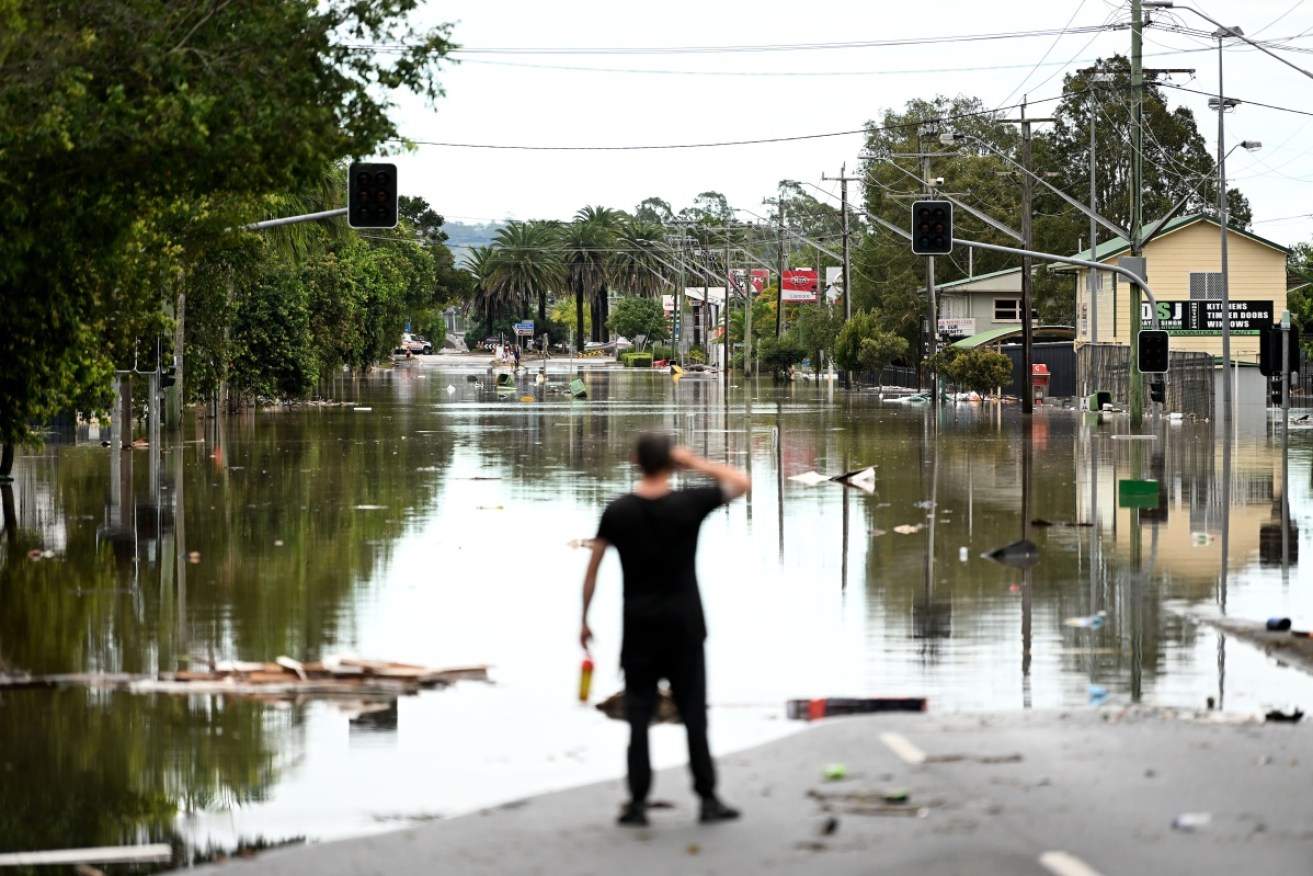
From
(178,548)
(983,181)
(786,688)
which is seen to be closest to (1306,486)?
(178,548)

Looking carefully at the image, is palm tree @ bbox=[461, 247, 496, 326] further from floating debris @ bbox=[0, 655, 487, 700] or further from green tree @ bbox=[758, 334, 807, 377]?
floating debris @ bbox=[0, 655, 487, 700]

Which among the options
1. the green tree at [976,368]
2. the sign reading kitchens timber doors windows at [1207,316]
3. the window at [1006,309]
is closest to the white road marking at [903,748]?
the sign reading kitchens timber doors windows at [1207,316]

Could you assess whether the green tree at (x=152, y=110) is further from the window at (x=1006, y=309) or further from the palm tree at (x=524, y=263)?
the palm tree at (x=524, y=263)

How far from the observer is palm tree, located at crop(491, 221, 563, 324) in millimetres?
153000

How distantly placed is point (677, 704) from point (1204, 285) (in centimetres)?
6628

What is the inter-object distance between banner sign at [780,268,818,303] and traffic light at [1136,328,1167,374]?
230 ft

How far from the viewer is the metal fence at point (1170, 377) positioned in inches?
2315

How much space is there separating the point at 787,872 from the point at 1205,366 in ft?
176

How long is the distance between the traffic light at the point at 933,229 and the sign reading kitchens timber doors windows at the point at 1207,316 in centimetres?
2838

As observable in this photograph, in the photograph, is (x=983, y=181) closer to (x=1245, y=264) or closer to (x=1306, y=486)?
(x=1245, y=264)

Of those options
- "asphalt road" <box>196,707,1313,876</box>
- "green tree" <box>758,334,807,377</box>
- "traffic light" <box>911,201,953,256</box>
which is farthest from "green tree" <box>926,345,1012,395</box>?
"asphalt road" <box>196,707,1313,876</box>

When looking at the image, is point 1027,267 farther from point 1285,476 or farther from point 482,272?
point 482,272

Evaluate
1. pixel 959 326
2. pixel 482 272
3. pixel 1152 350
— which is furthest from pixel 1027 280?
pixel 482 272

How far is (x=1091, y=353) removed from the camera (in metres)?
68.9
